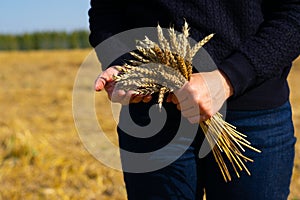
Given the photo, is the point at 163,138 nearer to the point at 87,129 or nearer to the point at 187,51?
the point at 187,51

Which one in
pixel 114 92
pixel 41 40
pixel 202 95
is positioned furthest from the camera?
pixel 41 40

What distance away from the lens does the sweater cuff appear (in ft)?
3.99

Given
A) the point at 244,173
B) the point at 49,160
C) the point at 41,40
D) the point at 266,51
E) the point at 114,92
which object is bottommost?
the point at 41,40

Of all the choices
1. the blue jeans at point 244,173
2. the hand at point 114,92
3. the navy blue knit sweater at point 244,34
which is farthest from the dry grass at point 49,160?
the hand at point 114,92

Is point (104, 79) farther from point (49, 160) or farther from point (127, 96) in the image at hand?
point (49, 160)

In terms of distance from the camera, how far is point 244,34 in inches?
51.5

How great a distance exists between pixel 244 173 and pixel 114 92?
373 mm

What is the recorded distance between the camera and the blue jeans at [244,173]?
1327 millimetres

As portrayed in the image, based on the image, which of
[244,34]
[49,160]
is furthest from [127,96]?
[49,160]

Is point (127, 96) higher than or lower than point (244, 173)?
higher

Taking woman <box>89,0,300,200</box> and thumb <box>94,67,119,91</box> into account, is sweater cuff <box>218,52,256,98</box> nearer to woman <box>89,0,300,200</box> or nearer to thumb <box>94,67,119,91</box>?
woman <box>89,0,300,200</box>

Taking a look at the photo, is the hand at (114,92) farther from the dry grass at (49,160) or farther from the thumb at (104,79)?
the dry grass at (49,160)

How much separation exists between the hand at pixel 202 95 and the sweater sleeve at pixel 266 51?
3 cm

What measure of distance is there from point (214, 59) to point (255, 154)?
0.25m
